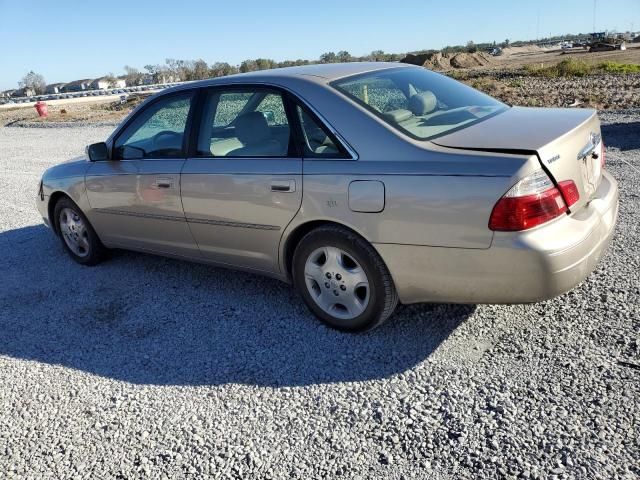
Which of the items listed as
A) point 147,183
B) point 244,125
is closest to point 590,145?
point 244,125

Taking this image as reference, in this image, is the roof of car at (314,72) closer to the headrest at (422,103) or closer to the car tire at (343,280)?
the headrest at (422,103)

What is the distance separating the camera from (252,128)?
156 inches

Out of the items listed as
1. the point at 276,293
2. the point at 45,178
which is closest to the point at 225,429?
the point at 276,293

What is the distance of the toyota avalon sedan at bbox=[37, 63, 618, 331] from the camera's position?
2.89 meters

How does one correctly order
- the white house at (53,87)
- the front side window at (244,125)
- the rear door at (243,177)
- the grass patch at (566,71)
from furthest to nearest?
the white house at (53,87) → the grass patch at (566,71) → the front side window at (244,125) → the rear door at (243,177)

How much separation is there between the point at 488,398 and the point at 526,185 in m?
1.10

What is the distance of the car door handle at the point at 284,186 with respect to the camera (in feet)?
11.5

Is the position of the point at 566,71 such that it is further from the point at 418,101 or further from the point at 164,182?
the point at 164,182

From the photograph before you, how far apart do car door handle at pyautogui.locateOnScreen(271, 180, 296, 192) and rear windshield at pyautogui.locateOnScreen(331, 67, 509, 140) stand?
25.8 inches

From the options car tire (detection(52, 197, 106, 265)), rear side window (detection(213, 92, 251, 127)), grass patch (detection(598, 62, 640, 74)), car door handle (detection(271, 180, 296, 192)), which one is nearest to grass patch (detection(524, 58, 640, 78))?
grass patch (detection(598, 62, 640, 74))

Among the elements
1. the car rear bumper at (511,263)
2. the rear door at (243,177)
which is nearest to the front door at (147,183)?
the rear door at (243,177)

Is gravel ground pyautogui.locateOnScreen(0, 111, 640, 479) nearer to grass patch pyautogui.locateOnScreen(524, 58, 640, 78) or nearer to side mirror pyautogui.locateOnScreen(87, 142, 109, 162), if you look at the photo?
side mirror pyautogui.locateOnScreen(87, 142, 109, 162)

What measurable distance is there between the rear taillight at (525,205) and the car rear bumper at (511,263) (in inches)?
1.8

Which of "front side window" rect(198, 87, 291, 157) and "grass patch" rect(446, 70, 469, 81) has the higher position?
"grass patch" rect(446, 70, 469, 81)
